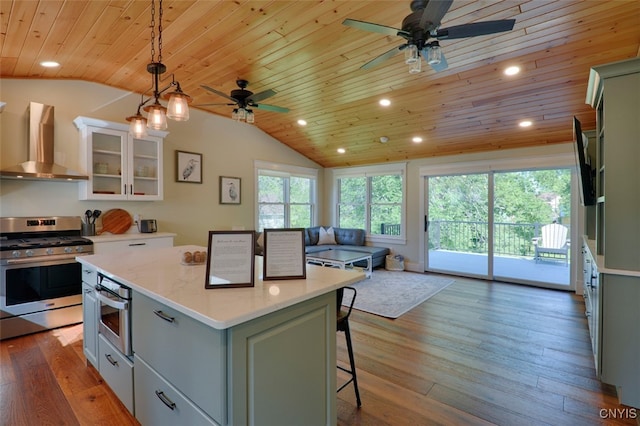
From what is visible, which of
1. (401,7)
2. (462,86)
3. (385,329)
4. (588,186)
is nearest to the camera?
(401,7)

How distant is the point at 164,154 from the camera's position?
4684 mm

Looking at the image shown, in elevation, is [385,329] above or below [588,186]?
below

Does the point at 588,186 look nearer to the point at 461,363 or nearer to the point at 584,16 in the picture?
the point at 584,16

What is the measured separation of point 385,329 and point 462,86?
299cm

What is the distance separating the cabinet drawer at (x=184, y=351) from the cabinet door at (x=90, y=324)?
2.68 feet

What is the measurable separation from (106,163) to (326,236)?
4316 mm

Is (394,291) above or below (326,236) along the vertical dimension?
below

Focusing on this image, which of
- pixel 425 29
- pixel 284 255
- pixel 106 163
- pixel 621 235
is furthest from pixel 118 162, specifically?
pixel 621 235

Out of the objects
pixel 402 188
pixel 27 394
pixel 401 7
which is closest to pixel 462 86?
pixel 401 7

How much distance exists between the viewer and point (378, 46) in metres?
2.99

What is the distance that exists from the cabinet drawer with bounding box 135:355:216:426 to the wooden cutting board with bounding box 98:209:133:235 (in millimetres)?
3028

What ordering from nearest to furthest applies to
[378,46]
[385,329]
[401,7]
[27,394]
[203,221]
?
1. [27,394]
2. [401,7]
3. [378,46]
4. [385,329]
5. [203,221]

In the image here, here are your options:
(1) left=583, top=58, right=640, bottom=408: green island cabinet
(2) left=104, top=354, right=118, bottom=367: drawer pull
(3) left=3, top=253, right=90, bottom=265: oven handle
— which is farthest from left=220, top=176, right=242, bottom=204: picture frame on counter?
(1) left=583, top=58, right=640, bottom=408: green island cabinet

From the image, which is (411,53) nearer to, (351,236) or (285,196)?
(285,196)
